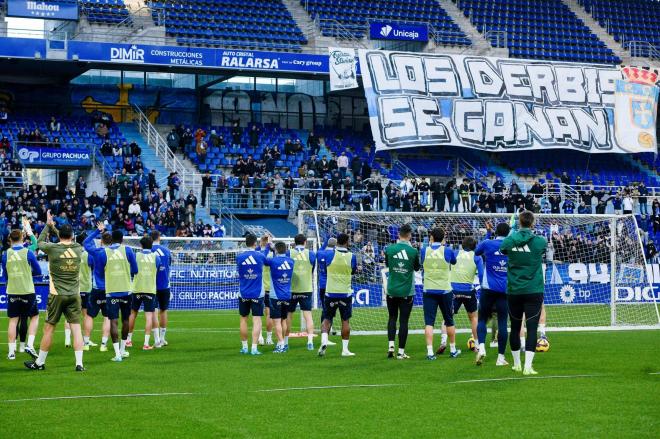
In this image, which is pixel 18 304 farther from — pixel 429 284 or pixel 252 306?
pixel 429 284

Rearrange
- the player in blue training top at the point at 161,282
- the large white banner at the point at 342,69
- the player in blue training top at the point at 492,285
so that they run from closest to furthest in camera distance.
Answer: the player in blue training top at the point at 492,285 < the player in blue training top at the point at 161,282 < the large white banner at the point at 342,69

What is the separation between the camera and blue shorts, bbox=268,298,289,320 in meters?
17.8

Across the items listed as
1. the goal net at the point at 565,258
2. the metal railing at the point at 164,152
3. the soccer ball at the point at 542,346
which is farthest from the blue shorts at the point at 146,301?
the metal railing at the point at 164,152

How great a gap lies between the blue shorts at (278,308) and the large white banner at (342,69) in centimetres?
2374

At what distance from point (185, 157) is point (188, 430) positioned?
32298 mm

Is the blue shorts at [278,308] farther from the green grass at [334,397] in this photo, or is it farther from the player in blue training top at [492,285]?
the player in blue training top at [492,285]

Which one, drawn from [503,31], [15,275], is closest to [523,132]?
[503,31]

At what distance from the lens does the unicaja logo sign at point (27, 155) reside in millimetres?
37466

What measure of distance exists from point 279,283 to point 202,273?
44.3 feet

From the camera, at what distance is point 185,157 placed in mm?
41438

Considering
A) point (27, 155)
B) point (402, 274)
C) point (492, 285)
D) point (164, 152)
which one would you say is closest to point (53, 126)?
point (27, 155)

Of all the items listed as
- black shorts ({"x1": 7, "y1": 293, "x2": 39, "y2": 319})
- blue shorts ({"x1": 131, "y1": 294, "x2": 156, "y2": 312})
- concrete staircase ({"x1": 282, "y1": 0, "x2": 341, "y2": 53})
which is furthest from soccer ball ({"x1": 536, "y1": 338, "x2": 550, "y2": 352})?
concrete staircase ({"x1": 282, "y1": 0, "x2": 341, "y2": 53})

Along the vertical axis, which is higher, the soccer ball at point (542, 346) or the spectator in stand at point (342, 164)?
the spectator in stand at point (342, 164)

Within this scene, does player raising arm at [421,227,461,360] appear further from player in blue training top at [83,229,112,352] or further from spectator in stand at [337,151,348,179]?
spectator in stand at [337,151,348,179]
